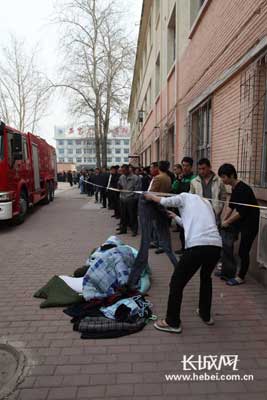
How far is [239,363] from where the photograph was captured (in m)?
2.67

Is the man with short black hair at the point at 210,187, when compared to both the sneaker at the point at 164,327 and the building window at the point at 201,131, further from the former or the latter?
the building window at the point at 201,131

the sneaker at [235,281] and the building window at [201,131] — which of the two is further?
the building window at [201,131]

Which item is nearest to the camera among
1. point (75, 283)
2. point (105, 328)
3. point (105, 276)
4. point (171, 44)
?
point (105, 328)

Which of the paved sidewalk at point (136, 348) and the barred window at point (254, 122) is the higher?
the barred window at point (254, 122)

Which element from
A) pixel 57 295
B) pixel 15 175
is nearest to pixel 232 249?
pixel 57 295

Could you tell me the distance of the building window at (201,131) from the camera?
7.70m

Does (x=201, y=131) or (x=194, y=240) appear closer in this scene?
(x=194, y=240)

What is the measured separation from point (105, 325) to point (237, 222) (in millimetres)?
2285

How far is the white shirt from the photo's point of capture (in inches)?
114

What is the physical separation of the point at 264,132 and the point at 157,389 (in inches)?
159

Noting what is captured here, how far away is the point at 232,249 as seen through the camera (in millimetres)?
4508

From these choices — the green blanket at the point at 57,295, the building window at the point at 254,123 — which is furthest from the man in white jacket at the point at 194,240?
the building window at the point at 254,123

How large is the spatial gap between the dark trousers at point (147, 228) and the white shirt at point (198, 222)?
1042 mm

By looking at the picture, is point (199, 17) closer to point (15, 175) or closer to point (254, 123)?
point (254, 123)
